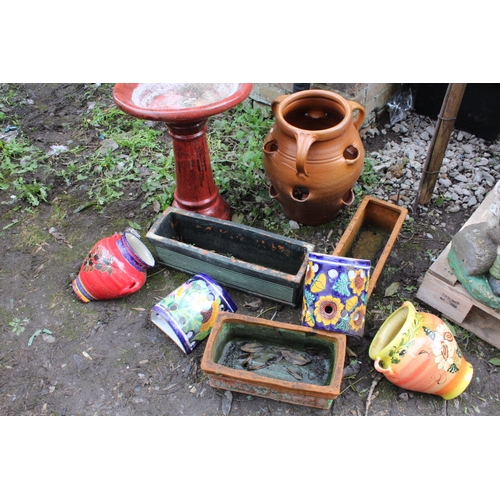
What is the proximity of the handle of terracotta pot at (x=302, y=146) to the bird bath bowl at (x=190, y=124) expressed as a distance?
385 mm

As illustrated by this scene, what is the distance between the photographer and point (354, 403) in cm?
234

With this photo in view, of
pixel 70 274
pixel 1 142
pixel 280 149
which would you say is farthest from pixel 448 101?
pixel 1 142

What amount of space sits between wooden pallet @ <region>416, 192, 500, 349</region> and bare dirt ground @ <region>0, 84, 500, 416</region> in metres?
0.06

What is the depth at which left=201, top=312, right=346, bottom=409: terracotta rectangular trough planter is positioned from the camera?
219 centimetres

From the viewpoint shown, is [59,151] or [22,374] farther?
[59,151]

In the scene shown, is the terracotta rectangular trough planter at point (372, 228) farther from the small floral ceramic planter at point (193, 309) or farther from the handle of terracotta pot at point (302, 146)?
the small floral ceramic planter at point (193, 309)

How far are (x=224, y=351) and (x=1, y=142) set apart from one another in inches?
112

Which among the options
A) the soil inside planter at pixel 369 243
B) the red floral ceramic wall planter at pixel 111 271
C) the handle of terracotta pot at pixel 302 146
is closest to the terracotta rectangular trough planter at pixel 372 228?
the soil inside planter at pixel 369 243

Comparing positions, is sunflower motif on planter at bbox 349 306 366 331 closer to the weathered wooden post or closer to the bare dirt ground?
the bare dirt ground

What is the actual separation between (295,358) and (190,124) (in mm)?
1442

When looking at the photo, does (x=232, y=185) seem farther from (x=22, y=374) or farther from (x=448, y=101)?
(x=22, y=374)

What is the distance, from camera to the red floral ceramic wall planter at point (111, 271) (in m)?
2.63

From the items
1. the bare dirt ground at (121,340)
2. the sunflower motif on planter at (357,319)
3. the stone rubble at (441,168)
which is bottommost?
the bare dirt ground at (121,340)

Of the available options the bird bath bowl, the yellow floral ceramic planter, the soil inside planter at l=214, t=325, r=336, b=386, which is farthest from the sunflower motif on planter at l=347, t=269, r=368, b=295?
the bird bath bowl
